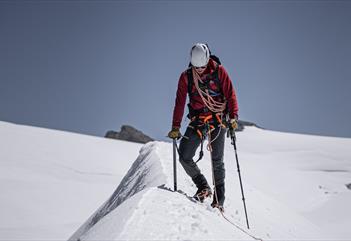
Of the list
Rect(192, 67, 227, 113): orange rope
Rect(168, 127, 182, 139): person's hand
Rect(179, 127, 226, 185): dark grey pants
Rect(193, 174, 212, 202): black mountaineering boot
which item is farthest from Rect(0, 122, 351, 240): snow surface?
Rect(192, 67, 227, 113): orange rope

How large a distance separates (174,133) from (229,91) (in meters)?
1.08

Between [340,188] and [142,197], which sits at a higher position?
[142,197]

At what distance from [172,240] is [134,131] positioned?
39.9 meters

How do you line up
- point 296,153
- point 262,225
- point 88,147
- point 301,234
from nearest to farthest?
point 262,225 → point 301,234 → point 88,147 → point 296,153

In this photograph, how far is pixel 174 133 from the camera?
498cm

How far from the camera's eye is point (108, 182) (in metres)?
16.8

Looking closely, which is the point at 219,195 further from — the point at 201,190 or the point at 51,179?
the point at 51,179

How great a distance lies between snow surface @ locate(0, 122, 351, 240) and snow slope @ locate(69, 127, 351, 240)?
2 centimetres

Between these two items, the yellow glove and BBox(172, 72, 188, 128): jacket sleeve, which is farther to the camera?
BBox(172, 72, 188, 128): jacket sleeve

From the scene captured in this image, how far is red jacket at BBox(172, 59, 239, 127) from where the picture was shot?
4.98 meters

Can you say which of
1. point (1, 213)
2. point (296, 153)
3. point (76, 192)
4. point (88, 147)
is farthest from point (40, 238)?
point (296, 153)

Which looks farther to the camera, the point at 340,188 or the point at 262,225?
the point at 340,188

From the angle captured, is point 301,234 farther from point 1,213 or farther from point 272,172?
point 272,172

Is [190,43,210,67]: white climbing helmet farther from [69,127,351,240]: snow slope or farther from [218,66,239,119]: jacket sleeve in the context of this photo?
[69,127,351,240]: snow slope
